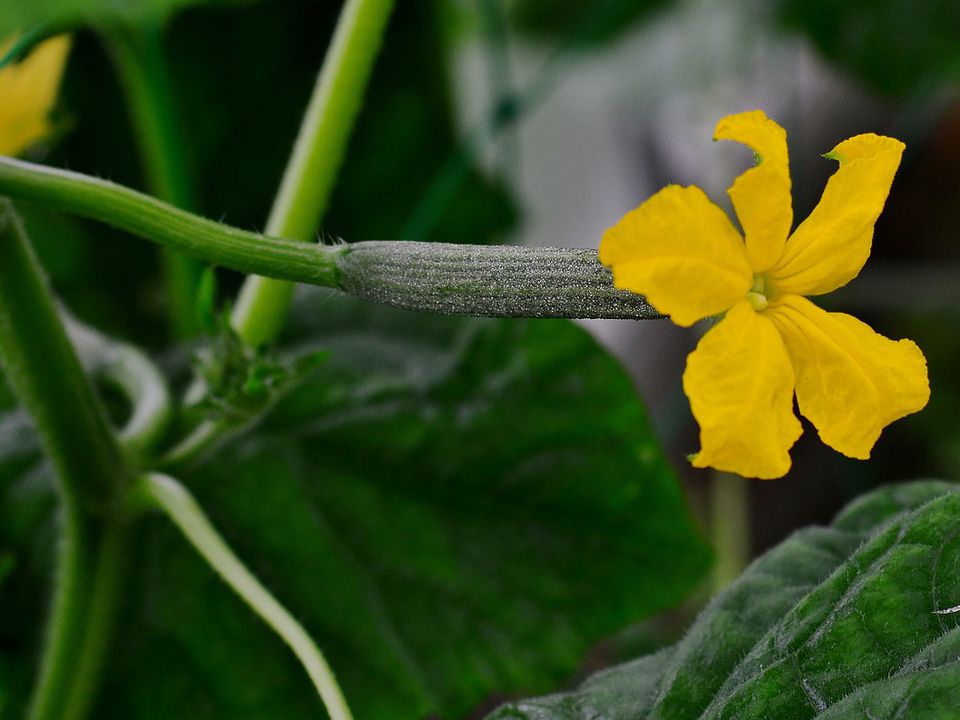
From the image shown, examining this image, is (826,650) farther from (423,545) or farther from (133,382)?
(133,382)

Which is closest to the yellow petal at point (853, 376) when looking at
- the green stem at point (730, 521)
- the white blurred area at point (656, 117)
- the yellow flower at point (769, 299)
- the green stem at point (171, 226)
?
the yellow flower at point (769, 299)

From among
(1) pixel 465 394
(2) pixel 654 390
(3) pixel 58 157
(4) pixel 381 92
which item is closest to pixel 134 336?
(3) pixel 58 157

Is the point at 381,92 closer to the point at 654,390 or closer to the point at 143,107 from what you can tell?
the point at 143,107

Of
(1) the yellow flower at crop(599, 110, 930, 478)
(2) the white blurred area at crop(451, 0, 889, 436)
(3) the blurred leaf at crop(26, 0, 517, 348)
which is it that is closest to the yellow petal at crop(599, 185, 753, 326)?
(1) the yellow flower at crop(599, 110, 930, 478)

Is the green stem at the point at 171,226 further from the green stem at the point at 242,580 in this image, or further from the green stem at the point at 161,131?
the green stem at the point at 161,131

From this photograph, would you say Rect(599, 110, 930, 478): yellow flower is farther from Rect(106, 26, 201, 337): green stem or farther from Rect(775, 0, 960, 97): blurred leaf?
Rect(775, 0, 960, 97): blurred leaf
